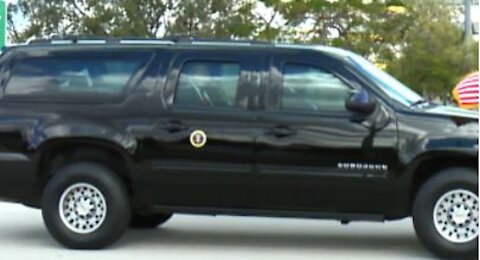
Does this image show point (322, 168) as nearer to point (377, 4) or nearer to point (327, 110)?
point (327, 110)

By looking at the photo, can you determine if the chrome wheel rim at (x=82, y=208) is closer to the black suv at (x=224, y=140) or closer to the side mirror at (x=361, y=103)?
the black suv at (x=224, y=140)

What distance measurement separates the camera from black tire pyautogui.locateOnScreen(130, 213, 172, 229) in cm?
958

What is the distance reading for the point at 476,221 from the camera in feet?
25.4

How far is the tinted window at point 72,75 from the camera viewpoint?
8.36 metres

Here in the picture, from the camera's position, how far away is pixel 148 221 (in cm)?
969

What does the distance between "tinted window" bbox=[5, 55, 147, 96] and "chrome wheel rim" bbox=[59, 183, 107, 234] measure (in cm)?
88

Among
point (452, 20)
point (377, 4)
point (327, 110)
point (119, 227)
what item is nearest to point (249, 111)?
point (327, 110)

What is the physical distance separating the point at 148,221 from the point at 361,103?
2970mm

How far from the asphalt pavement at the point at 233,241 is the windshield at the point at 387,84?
1384 mm

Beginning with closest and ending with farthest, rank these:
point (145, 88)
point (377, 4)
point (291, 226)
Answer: point (145, 88) → point (291, 226) → point (377, 4)

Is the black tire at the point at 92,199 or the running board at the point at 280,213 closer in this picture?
the running board at the point at 280,213

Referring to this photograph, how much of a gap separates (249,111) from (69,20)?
2879 centimetres

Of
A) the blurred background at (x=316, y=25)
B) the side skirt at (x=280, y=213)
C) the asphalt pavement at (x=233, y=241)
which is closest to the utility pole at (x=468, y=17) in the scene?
the blurred background at (x=316, y=25)

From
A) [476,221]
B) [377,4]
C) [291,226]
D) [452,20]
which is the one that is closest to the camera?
[476,221]
